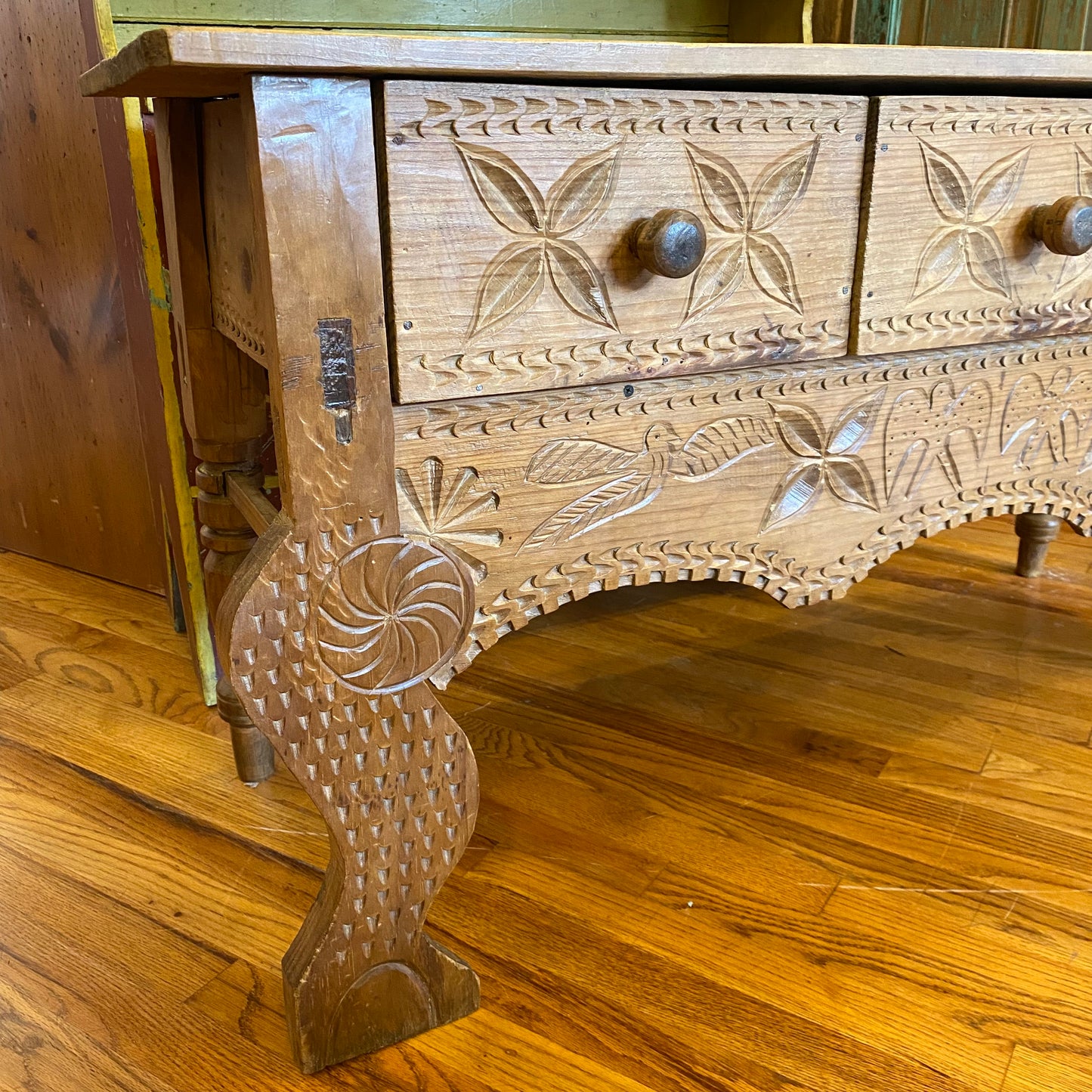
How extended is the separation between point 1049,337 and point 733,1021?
609 mm

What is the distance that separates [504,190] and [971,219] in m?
0.38

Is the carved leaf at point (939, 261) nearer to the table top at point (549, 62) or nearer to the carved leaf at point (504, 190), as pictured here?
the table top at point (549, 62)

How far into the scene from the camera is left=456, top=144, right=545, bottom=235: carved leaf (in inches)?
23.4

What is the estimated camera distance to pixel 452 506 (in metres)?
0.65

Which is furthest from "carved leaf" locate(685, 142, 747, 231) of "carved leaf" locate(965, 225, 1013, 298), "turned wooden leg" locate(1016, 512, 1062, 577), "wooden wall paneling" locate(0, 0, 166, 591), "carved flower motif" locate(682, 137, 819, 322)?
"turned wooden leg" locate(1016, 512, 1062, 577)

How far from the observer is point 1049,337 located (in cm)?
87

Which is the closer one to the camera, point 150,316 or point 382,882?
point 382,882

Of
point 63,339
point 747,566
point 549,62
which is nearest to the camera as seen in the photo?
point 549,62

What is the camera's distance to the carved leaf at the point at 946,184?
0.74 metres

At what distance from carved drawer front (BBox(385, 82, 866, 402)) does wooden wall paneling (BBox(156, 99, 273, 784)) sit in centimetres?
35

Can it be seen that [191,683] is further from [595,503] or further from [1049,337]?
[1049,337]

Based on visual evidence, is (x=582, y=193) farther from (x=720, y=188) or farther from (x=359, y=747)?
(x=359, y=747)

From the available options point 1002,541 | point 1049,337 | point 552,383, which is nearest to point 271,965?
point 552,383

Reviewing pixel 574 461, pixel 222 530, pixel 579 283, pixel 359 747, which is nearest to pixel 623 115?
pixel 579 283
